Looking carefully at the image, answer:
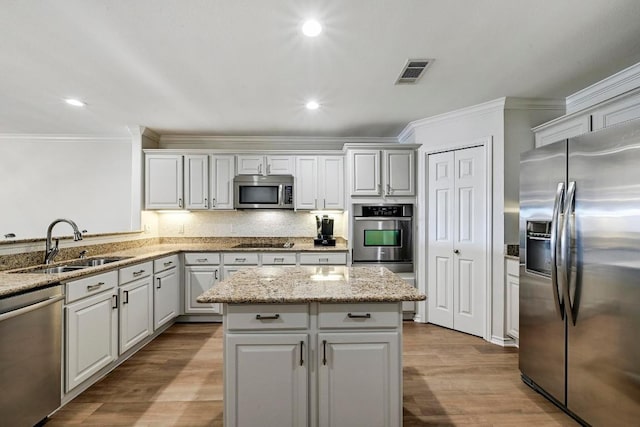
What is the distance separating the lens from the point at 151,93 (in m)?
2.89

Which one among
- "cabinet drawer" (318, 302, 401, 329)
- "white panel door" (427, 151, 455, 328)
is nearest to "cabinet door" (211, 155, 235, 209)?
"white panel door" (427, 151, 455, 328)

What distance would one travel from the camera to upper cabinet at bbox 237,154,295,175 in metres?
4.14

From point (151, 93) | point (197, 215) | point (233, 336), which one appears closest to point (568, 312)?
point (233, 336)

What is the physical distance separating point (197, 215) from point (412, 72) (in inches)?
136

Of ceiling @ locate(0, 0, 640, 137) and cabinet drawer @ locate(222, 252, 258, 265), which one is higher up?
ceiling @ locate(0, 0, 640, 137)

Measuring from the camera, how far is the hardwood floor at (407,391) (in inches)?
77.5

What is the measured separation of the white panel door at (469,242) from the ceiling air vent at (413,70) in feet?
4.02

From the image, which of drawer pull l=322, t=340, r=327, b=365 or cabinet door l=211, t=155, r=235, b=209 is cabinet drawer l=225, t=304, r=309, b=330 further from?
cabinet door l=211, t=155, r=235, b=209

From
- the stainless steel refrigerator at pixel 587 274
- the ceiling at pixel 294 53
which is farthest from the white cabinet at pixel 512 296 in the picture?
the ceiling at pixel 294 53

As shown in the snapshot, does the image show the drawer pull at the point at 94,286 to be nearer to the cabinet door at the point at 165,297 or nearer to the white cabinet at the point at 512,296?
the cabinet door at the point at 165,297

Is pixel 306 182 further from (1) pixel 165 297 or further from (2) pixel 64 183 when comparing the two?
(2) pixel 64 183

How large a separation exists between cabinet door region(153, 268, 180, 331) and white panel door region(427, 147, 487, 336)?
10.0 feet

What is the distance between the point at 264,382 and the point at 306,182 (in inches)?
115

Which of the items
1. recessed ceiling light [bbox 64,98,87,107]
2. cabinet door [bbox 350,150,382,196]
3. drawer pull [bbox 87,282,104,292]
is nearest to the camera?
drawer pull [bbox 87,282,104,292]
